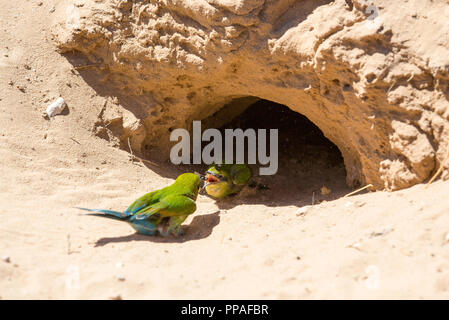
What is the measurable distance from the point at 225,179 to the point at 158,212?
0.97 m

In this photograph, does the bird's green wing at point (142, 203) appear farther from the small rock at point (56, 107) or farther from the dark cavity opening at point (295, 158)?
the small rock at point (56, 107)

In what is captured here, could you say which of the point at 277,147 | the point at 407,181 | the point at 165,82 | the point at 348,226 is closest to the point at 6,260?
the point at 348,226

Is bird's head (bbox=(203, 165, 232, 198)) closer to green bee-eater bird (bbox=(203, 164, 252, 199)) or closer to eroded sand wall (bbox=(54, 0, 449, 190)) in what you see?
green bee-eater bird (bbox=(203, 164, 252, 199))

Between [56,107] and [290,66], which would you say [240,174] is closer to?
[290,66]

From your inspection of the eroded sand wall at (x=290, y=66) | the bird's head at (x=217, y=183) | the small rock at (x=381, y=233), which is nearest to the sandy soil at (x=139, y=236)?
the small rock at (x=381, y=233)

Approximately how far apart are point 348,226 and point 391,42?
1299 mm

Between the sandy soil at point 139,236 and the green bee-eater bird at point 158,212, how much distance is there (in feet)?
0.31

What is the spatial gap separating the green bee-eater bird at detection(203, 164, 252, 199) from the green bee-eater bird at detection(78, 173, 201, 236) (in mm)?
539

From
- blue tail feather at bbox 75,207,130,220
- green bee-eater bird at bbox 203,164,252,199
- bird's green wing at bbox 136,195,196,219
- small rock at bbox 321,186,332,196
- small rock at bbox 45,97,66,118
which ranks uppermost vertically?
small rock at bbox 45,97,66,118

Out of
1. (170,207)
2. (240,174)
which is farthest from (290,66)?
(170,207)

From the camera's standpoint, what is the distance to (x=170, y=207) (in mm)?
3564

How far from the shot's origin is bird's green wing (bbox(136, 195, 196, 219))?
11.4 feet

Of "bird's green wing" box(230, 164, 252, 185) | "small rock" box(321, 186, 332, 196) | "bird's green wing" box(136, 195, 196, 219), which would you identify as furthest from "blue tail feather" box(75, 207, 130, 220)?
"small rock" box(321, 186, 332, 196)

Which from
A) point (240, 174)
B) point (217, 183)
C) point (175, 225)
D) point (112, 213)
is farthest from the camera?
point (240, 174)
